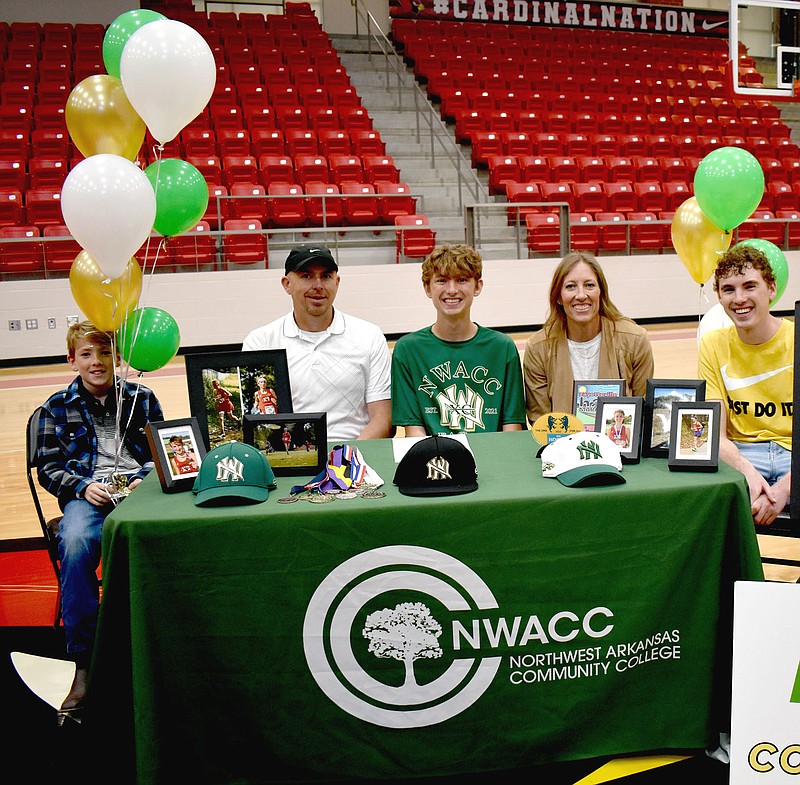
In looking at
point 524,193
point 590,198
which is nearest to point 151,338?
point 524,193

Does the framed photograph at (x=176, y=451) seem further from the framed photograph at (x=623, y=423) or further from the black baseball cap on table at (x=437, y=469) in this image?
the framed photograph at (x=623, y=423)

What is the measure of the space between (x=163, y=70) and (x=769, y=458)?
2.51 metres

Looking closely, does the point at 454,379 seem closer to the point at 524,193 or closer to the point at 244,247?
the point at 244,247

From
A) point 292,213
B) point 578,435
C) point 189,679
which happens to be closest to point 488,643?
point 578,435

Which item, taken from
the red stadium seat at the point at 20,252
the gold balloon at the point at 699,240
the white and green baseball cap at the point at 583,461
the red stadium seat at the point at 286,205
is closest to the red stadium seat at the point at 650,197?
the red stadium seat at the point at 286,205

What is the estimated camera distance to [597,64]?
1412 cm

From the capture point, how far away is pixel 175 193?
11.3 feet

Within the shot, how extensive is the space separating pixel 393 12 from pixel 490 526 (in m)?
14.9

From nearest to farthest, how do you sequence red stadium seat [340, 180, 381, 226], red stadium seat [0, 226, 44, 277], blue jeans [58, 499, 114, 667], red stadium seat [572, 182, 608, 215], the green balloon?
blue jeans [58, 499, 114, 667] < the green balloon < red stadium seat [0, 226, 44, 277] < red stadium seat [340, 180, 381, 226] < red stadium seat [572, 182, 608, 215]

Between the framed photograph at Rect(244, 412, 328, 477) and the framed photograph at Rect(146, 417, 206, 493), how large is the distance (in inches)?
5.5

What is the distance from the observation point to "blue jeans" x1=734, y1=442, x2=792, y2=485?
266 centimetres

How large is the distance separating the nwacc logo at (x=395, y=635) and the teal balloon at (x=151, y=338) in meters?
1.76

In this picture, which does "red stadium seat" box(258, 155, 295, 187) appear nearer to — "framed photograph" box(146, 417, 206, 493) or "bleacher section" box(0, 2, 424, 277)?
"bleacher section" box(0, 2, 424, 277)

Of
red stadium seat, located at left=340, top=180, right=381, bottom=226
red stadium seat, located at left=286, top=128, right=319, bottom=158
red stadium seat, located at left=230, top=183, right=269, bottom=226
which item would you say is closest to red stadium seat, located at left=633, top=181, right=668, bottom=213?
red stadium seat, located at left=340, top=180, right=381, bottom=226
